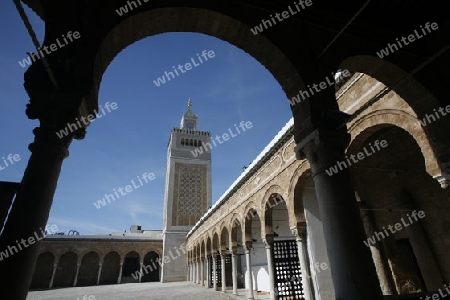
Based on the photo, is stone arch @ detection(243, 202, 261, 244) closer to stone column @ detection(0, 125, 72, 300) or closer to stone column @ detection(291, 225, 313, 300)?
stone column @ detection(291, 225, 313, 300)

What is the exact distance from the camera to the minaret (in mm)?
24922

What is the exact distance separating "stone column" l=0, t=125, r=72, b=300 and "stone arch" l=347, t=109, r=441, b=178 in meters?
5.59

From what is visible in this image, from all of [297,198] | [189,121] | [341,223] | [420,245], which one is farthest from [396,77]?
[189,121]

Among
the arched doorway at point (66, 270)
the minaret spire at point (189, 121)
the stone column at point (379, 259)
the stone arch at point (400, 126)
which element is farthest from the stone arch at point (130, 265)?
the stone arch at point (400, 126)

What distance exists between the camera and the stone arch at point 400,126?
4570 mm

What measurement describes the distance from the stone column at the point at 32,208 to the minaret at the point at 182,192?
24.2m

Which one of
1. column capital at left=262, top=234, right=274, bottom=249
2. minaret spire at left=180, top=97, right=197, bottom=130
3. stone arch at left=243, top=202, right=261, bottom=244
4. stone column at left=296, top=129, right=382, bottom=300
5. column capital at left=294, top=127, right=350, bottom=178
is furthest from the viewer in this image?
minaret spire at left=180, top=97, right=197, bottom=130

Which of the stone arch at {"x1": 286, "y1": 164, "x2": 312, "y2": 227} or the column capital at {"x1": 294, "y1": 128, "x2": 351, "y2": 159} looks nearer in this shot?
the column capital at {"x1": 294, "y1": 128, "x2": 351, "y2": 159}

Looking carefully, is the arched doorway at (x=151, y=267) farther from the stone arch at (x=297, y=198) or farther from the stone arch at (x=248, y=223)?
the stone arch at (x=297, y=198)

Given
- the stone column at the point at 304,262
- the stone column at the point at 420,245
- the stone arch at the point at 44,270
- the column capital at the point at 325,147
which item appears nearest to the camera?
the column capital at the point at 325,147

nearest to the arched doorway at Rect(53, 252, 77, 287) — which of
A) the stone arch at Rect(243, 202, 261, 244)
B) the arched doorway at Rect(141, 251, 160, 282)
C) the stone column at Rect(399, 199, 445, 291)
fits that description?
the arched doorway at Rect(141, 251, 160, 282)

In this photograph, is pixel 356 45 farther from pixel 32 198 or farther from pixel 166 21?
pixel 32 198

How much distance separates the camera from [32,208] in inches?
79.0

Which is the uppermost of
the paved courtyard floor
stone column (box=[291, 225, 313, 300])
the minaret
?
the minaret
